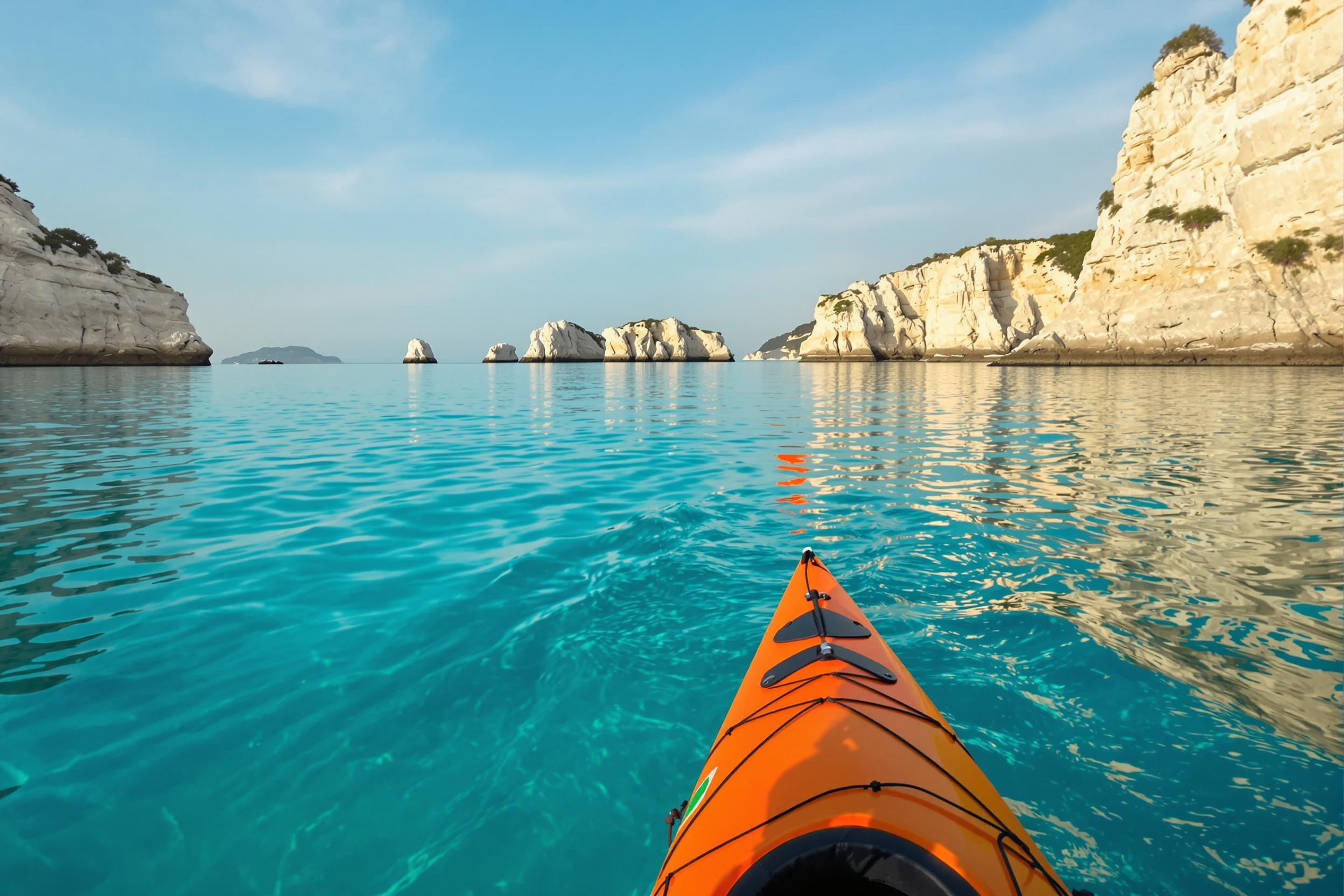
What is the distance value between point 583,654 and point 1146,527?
6574 mm

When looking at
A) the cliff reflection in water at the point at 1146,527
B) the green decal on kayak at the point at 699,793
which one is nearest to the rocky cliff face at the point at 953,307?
the cliff reflection in water at the point at 1146,527

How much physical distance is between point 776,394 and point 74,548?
26167 mm

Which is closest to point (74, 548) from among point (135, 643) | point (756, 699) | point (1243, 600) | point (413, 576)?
point (135, 643)

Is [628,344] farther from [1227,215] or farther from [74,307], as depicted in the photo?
[1227,215]

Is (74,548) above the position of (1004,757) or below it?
above

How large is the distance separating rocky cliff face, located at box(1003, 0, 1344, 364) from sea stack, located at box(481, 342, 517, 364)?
96706mm

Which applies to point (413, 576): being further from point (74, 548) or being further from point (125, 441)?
point (125, 441)

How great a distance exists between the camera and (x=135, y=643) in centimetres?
437

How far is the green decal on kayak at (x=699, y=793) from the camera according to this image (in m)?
2.35

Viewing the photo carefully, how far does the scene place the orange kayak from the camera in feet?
5.82

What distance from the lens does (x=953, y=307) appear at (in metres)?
65.1

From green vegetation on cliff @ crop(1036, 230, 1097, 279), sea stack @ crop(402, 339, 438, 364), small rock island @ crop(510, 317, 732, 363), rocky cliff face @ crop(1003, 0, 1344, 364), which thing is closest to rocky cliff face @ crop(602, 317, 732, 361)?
small rock island @ crop(510, 317, 732, 363)

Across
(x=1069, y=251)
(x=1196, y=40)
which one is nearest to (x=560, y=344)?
(x=1069, y=251)

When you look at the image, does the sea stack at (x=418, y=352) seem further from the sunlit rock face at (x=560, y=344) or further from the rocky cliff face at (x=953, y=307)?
the rocky cliff face at (x=953, y=307)
